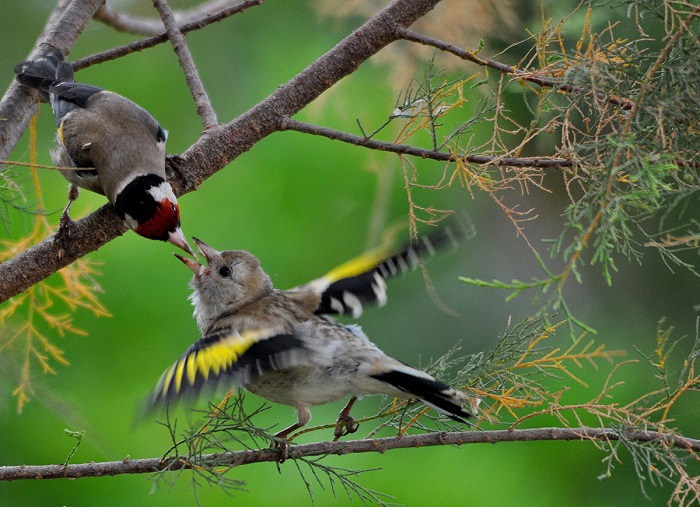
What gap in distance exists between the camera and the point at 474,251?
8.55 ft

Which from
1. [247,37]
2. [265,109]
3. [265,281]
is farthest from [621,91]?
[247,37]

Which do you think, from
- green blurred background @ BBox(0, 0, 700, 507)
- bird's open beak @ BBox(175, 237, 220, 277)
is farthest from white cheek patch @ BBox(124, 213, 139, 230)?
green blurred background @ BBox(0, 0, 700, 507)

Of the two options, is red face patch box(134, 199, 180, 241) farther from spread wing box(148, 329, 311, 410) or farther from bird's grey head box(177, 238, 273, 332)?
spread wing box(148, 329, 311, 410)

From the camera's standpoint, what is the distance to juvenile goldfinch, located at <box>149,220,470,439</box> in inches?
39.9

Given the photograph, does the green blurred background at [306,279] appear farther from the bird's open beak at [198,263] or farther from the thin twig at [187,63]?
the thin twig at [187,63]

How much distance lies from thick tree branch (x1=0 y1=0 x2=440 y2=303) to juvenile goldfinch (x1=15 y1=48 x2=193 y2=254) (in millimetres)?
70

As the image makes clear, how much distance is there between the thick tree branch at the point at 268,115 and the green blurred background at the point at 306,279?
610 mm

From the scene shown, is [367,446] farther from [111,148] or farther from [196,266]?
[111,148]

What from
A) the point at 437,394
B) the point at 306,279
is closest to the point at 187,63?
the point at 437,394

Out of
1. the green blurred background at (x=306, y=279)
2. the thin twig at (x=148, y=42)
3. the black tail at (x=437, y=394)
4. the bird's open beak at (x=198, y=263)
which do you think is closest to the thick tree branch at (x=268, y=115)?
the bird's open beak at (x=198, y=263)

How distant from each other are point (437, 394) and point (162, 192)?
552 millimetres

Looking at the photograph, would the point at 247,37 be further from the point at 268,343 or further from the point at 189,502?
→ the point at 268,343

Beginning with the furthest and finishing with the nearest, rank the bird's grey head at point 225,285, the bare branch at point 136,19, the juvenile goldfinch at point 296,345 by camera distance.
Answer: the bare branch at point 136,19 < the bird's grey head at point 225,285 < the juvenile goldfinch at point 296,345

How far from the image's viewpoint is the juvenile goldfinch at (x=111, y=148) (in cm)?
130
